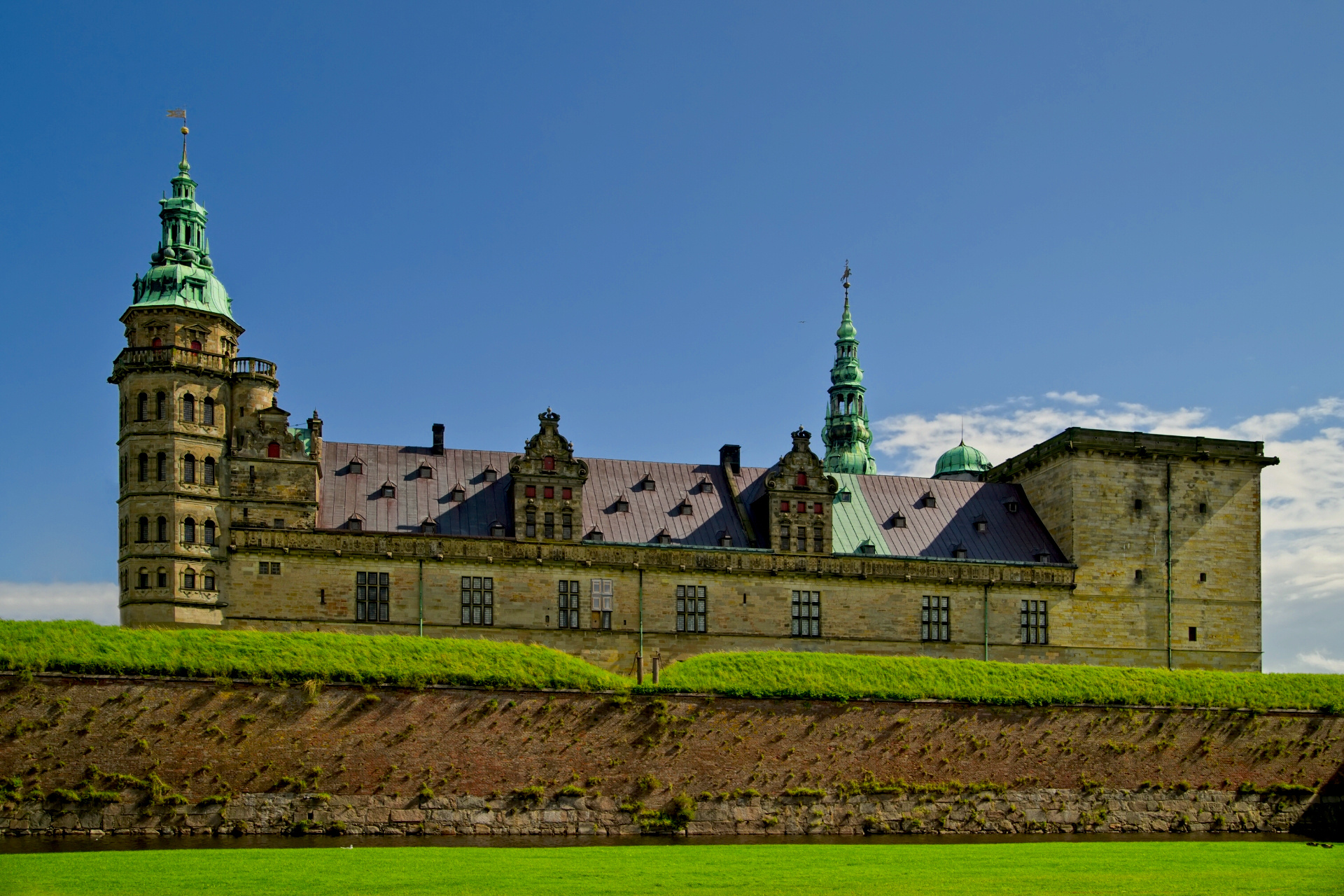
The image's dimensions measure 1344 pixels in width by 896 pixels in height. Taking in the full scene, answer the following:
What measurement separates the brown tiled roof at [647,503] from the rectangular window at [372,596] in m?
1.83

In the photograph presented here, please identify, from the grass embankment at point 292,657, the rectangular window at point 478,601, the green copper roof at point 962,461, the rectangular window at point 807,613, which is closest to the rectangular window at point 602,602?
the rectangular window at point 478,601

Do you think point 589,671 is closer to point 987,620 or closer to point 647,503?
point 647,503

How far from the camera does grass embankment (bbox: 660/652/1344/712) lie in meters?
43.3

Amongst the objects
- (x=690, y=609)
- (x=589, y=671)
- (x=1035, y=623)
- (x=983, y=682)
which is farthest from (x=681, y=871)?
(x=1035, y=623)

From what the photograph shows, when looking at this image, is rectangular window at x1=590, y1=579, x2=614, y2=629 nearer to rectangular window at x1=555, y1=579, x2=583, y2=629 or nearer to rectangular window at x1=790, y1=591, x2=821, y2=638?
rectangular window at x1=555, y1=579, x2=583, y2=629

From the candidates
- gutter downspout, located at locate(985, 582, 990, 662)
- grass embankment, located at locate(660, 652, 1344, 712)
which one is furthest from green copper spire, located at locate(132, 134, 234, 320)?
gutter downspout, located at locate(985, 582, 990, 662)

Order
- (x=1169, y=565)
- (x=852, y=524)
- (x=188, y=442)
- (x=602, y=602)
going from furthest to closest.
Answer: (x=1169, y=565)
(x=852, y=524)
(x=602, y=602)
(x=188, y=442)

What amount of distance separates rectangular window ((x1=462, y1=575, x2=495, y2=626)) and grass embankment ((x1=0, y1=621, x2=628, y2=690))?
21.6ft

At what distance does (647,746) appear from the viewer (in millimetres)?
41031

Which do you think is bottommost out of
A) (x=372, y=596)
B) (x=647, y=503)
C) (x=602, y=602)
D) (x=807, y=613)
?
(x=807, y=613)

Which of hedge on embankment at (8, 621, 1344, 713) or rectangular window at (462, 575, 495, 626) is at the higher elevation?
rectangular window at (462, 575, 495, 626)

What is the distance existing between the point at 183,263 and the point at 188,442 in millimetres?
6314

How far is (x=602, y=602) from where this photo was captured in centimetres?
5147

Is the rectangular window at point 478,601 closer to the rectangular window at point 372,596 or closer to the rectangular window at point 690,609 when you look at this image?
the rectangular window at point 372,596
